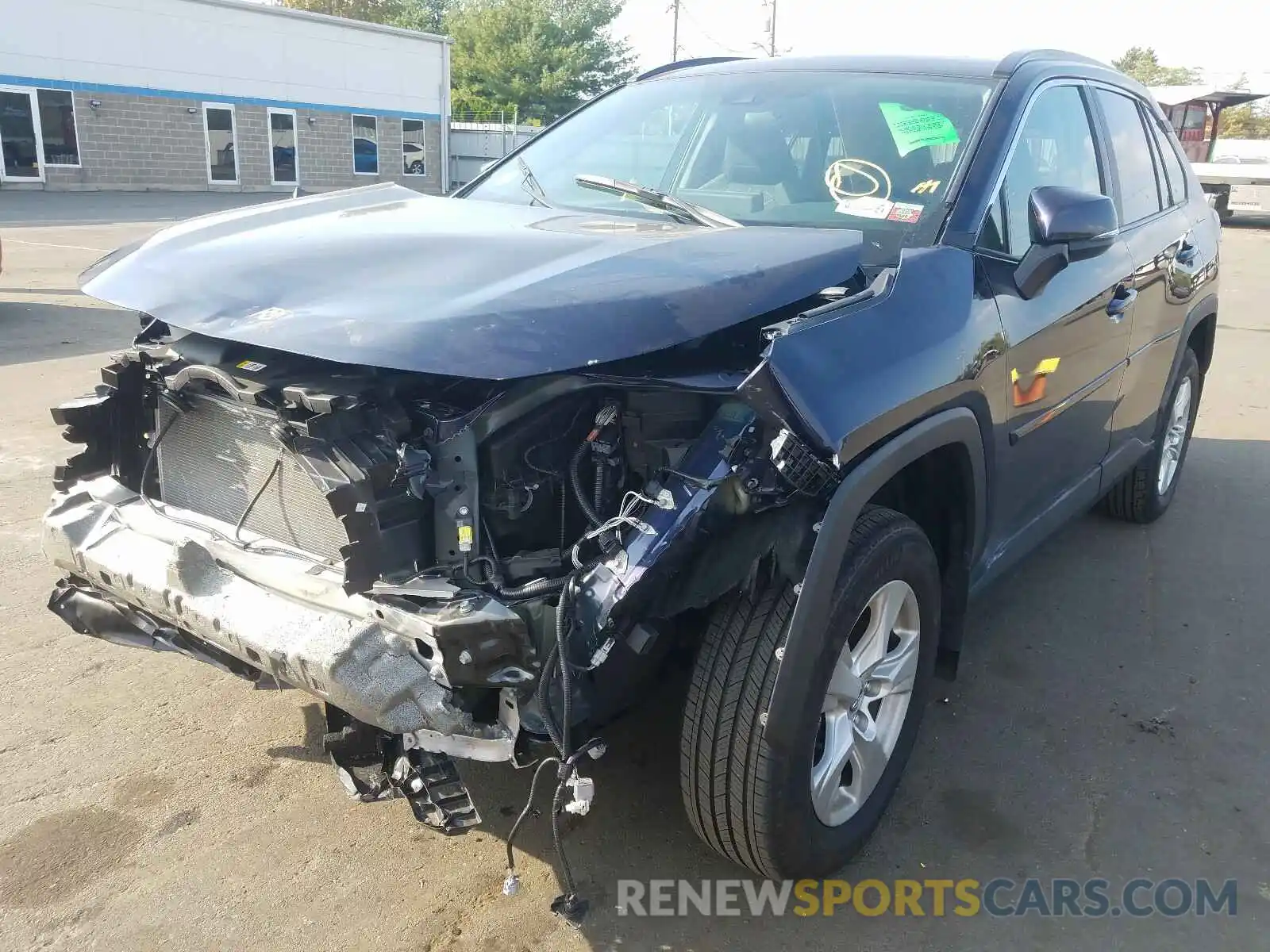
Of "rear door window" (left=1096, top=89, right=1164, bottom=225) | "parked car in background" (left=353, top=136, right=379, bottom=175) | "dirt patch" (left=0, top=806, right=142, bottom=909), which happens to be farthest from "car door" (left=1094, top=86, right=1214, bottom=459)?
"parked car in background" (left=353, top=136, right=379, bottom=175)

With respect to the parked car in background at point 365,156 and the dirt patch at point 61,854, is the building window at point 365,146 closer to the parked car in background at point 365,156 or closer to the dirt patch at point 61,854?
the parked car in background at point 365,156

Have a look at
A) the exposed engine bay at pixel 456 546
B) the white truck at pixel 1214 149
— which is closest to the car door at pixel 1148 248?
the exposed engine bay at pixel 456 546

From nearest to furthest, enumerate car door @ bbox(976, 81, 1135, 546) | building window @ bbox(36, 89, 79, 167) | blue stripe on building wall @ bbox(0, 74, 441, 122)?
car door @ bbox(976, 81, 1135, 546)
blue stripe on building wall @ bbox(0, 74, 441, 122)
building window @ bbox(36, 89, 79, 167)

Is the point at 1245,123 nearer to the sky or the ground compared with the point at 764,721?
nearer to the sky

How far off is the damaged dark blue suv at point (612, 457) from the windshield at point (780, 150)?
18 mm

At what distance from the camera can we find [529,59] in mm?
45281

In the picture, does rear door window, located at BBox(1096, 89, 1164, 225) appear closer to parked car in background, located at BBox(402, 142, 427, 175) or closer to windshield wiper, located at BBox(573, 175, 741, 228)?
windshield wiper, located at BBox(573, 175, 741, 228)

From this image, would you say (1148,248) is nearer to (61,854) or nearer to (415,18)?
(61,854)

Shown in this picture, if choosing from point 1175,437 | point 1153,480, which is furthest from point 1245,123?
point 1153,480

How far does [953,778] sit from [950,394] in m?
1.22

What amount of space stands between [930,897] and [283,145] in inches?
1158

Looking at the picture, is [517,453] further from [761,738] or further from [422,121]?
[422,121]

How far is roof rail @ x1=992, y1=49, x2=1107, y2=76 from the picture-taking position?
10.9 ft

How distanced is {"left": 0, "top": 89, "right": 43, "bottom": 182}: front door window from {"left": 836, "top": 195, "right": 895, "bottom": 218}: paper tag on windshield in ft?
85.4
